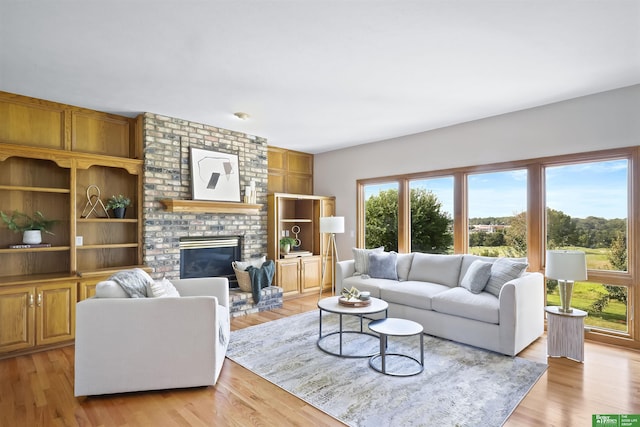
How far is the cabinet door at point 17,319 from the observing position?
336cm

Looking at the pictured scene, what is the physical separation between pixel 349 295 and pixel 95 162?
3394mm

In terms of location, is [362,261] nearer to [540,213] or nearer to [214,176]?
[540,213]

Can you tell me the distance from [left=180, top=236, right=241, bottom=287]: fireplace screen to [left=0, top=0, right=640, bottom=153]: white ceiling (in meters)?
1.85

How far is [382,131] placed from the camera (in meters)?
5.38

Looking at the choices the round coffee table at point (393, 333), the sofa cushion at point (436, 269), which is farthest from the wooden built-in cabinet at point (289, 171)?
the round coffee table at point (393, 333)

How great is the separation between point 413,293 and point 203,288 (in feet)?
7.99

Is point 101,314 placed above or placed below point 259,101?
below

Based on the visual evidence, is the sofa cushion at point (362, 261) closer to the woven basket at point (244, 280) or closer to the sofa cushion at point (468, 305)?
the sofa cushion at point (468, 305)

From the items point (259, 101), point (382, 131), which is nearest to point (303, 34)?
point (259, 101)

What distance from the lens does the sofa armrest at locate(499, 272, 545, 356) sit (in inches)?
130

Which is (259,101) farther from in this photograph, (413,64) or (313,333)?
(313,333)

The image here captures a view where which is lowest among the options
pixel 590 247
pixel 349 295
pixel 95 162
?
pixel 349 295

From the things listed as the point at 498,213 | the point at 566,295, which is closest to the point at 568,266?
the point at 566,295

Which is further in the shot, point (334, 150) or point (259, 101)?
point (334, 150)
